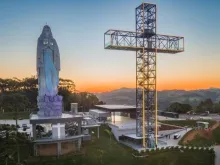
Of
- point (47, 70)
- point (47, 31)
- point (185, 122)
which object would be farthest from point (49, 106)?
point (185, 122)

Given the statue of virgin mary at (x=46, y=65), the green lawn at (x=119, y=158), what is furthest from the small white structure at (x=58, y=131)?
the statue of virgin mary at (x=46, y=65)

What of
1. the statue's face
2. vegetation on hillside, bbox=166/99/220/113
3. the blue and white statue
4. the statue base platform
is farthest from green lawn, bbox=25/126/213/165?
vegetation on hillside, bbox=166/99/220/113

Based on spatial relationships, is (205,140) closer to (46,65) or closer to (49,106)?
(49,106)

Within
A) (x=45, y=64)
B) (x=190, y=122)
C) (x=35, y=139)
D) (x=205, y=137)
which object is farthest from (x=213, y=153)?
(x=45, y=64)

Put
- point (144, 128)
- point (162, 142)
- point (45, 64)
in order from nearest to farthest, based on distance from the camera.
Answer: point (45, 64)
point (144, 128)
point (162, 142)

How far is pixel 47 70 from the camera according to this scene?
103ft

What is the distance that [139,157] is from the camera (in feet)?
95.8

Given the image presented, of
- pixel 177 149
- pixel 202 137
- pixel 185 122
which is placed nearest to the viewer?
pixel 177 149

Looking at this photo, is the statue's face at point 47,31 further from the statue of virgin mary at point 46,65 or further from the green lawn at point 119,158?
the green lawn at point 119,158

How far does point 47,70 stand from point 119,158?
14.6 m

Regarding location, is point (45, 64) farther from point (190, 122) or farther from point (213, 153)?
point (190, 122)

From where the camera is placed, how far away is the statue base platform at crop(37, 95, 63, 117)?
30062mm

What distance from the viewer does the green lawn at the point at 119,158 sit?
26.7m

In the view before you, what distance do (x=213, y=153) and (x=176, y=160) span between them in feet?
19.8
